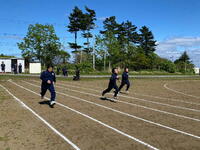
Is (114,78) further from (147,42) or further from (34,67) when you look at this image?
(147,42)

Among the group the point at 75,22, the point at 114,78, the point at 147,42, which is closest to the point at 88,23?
the point at 75,22

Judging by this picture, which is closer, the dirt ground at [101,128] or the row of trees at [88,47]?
the dirt ground at [101,128]

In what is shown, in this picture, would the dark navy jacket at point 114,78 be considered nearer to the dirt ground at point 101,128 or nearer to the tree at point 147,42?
the dirt ground at point 101,128

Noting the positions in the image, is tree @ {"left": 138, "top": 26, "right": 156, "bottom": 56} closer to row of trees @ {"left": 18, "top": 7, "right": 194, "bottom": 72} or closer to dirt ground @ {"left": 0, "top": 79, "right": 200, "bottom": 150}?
row of trees @ {"left": 18, "top": 7, "right": 194, "bottom": 72}

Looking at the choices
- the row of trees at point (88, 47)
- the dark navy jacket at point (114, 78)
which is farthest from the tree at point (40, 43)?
the dark navy jacket at point (114, 78)

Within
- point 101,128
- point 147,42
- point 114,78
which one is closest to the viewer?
point 101,128

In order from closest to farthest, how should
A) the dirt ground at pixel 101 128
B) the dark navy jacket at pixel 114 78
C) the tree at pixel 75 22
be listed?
the dirt ground at pixel 101 128, the dark navy jacket at pixel 114 78, the tree at pixel 75 22

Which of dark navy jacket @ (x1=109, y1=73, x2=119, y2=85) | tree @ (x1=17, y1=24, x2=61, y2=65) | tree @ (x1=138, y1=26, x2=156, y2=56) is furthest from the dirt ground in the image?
tree @ (x1=138, y1=26, x2=156, y2=56)

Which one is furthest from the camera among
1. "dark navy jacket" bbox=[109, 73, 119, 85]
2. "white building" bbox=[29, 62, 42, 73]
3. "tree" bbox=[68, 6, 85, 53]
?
"tree" bbox=[68, 6, 85, 53]

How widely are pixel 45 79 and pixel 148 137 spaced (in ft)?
19.2

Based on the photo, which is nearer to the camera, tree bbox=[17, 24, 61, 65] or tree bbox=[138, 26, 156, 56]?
tree bbox=[17, 24, 61, 65]

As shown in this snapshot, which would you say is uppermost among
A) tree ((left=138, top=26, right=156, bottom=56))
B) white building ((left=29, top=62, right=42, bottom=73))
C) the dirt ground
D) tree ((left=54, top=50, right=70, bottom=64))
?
tree ((left=138, top=26, right=156, bottom=56))

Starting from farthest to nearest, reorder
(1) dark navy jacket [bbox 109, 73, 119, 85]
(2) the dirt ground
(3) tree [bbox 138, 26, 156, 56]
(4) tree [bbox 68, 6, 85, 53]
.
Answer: (3) tree [bbox 138, 26, 156, 56] → (4) tree [bbox 68, 6, 85, 53] → (1) dark navy jacket [bbox 109, 73, 119, 85] → (2) the dirt ground

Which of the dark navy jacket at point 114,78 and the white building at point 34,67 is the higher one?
the white building at point 34,67
